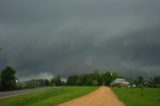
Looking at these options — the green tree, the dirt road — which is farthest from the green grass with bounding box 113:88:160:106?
the green tree

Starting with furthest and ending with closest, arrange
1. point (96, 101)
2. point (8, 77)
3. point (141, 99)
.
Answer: point (8, 77) < point (141, 99) < point (96, 101)

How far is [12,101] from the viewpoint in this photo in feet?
145

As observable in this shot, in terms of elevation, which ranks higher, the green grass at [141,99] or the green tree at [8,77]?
the green tree at [8,77]

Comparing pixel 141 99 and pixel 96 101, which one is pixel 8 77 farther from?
pixel 141 99

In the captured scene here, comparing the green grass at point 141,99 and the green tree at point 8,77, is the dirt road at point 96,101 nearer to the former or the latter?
the green grass at point 141,99

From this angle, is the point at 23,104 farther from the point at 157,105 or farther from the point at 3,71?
the point at 3,71

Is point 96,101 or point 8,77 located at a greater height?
point 8,77

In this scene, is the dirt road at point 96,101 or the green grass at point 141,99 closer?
the green grass at point 141,99

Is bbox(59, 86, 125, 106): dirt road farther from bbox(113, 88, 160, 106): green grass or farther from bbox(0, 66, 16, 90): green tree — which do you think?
bbox(0, 66, 16, 90): green tree

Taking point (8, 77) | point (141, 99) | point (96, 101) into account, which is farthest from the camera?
point (8, 77)

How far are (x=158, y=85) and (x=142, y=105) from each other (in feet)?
213

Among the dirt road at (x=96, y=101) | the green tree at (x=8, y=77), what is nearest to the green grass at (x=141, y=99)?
the dirt road at (x=96, y=101)

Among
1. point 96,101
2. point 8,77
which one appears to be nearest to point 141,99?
point 96,101

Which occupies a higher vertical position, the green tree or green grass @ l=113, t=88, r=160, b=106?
the green tree
